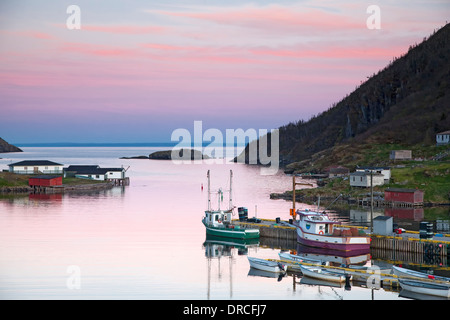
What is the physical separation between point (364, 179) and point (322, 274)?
82.2 meters

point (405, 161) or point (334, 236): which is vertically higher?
point (405, 161)

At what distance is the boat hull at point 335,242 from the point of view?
75.8 metres

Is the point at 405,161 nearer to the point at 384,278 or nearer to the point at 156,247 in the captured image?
the point at 156,247

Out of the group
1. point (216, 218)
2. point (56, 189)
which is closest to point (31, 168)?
point (56, 189)

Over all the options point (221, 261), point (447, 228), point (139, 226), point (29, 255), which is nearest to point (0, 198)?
point (139, 226)

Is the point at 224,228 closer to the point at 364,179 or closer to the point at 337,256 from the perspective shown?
the point at 337,256

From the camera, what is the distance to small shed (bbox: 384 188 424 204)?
125500mm

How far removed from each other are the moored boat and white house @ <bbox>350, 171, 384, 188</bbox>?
2360 inches

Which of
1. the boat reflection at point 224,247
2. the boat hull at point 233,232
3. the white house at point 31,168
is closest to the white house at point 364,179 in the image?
the boat hull at point 233,232

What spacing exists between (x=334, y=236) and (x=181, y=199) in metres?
70.1

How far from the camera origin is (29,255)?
2977 inches

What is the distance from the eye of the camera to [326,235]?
7838cm

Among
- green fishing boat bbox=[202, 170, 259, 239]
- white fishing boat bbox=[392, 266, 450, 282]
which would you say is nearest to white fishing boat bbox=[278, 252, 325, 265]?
white fishing boat bbox=[392, 266, 450, 282]

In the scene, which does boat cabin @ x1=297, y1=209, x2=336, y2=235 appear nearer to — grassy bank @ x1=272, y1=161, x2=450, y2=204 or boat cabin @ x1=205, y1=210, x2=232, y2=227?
boat cabin @ x1=205, y1=210, x2=232, y2=227
